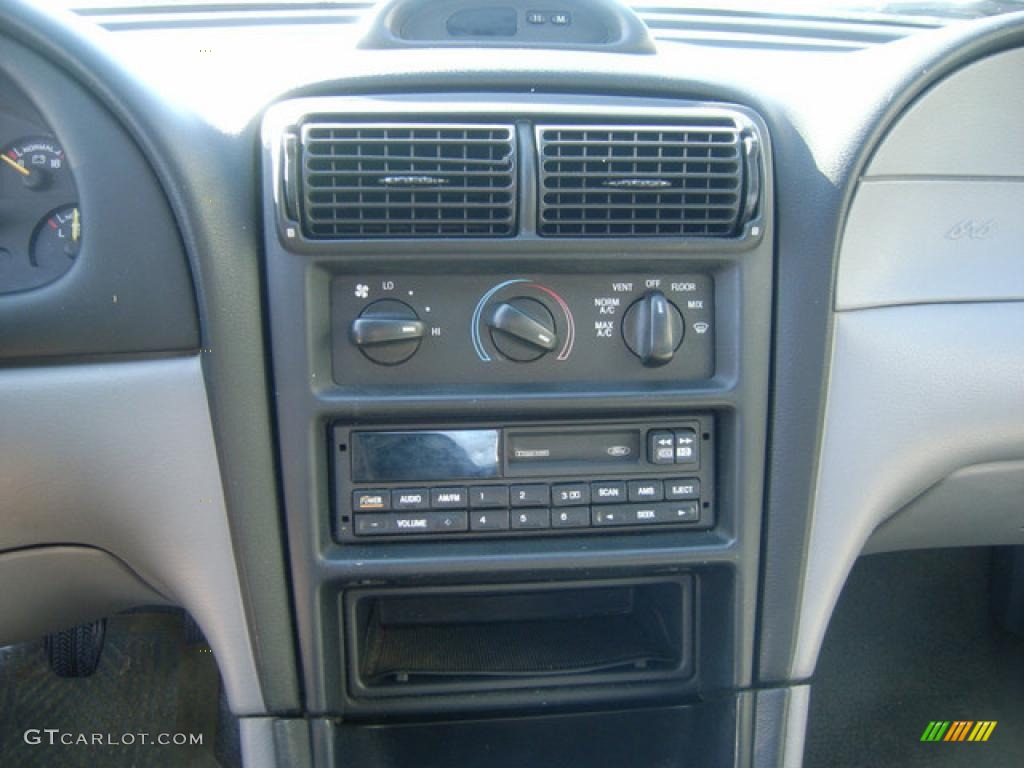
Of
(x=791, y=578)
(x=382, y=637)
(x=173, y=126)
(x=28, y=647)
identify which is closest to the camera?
(x=173, y=126)

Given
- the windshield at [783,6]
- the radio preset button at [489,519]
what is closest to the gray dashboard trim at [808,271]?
the radio preset button at [489,519]

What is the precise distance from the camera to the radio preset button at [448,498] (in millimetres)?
1251

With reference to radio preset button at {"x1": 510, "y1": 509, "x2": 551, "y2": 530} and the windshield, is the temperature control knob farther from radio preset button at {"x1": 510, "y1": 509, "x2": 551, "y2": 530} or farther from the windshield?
the windshield

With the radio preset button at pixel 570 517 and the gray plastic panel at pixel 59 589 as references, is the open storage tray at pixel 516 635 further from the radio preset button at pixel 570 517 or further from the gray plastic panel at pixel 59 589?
the gray plastic panel at pixel 59 589

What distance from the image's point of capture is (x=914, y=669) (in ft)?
7.65

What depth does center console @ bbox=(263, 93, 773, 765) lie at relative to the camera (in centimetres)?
119

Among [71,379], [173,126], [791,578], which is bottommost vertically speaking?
[791,578]

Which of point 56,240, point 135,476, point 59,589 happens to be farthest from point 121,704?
point 56,240

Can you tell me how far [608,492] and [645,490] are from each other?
2.1 inches

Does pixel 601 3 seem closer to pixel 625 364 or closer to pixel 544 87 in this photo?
pixel 544 87

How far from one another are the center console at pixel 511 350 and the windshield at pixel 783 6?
0.79 m

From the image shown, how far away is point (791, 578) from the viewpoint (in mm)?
1350

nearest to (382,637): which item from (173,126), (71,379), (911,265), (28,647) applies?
(71,379)

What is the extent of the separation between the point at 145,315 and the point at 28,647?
58.7 inches
